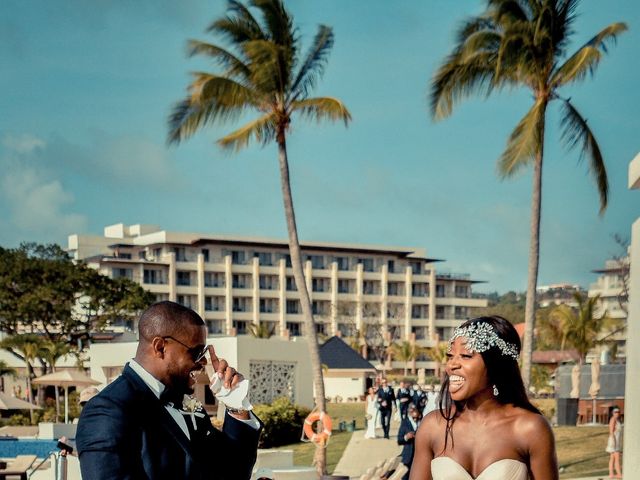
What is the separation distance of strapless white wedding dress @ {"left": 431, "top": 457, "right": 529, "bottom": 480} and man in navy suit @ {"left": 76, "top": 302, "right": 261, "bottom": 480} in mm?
1323

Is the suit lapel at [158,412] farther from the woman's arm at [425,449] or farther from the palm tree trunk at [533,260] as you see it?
the palm tree trunk at [533,260]

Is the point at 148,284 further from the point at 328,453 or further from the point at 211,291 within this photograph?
the point at 328,453

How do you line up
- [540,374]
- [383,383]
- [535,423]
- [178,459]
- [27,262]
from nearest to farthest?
[178,459] → [535,423] → [383,383] → [27,262] → [540,374]

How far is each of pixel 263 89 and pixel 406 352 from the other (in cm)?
8025

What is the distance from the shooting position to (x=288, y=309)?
118562 millimetres

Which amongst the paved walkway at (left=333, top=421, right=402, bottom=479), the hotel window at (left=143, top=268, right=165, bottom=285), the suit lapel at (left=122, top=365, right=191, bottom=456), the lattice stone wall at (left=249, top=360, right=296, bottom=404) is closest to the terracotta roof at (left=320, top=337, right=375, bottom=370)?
the lattice stone wall at (left=249, top=360, right=296, bottom=404)

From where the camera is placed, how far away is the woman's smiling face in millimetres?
4555

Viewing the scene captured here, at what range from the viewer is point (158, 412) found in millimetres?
3215

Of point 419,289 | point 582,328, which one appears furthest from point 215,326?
point 582,328

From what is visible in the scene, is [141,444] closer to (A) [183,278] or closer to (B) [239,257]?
(A) [183,278]

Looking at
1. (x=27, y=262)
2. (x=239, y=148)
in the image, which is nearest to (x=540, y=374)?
(x=27, y=262)

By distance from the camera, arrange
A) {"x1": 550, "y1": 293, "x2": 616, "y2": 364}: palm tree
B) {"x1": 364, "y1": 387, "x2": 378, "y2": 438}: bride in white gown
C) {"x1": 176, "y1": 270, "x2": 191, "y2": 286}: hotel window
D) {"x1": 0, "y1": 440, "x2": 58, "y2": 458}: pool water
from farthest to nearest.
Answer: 1. {"x1": 176, "y1": 270, "x2": 191, "y2": 286}: hotel window
2. {"x1": 550, "y1": 293, "x2": 616, "y2": 364}: palm tree
3. {"x1": 364, "y1": 387, "x2": 378, "y2": 438}: bride in white gown
4. {"x1": 0, "y1": 440, "x2": 58, "y2": 458}: pool water

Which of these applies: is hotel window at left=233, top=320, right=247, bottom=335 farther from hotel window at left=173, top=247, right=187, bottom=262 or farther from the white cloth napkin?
the white cloth napkin

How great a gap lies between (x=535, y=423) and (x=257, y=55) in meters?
21.5
